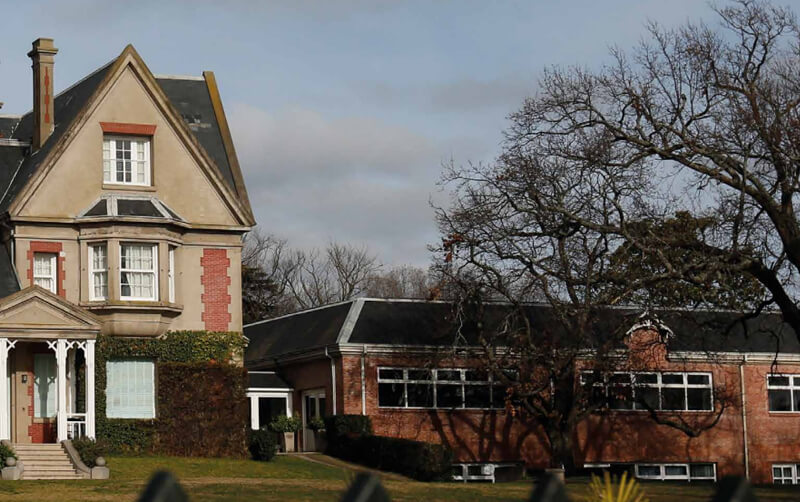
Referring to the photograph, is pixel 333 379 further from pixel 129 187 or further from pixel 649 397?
pixel 649 397

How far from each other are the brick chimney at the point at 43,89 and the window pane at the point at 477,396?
15953mm

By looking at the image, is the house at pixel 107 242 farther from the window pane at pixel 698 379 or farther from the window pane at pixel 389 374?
the window pane at pixel 698 379

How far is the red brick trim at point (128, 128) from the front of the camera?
36375mm

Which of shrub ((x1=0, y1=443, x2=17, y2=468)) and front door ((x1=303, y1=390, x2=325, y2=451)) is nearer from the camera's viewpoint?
shrub ((x1=0, y1=443, x2=17, y2=468))

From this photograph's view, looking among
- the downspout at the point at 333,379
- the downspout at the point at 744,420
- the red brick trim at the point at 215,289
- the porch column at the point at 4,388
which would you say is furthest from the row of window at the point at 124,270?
the downspout at the point at 744,420

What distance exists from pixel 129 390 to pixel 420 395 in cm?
1045

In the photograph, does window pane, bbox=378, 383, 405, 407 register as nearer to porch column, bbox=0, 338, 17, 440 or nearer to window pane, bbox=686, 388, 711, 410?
window pane, bbox=686, 388, 711, 410

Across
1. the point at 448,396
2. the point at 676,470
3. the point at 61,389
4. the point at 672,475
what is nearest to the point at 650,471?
the point at 672,475

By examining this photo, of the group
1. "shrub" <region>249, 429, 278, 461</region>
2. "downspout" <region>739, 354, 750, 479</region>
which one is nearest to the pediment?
"shrub" <region>249, 429, 278, 461</region>

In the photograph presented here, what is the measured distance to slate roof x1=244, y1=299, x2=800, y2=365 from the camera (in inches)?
1619

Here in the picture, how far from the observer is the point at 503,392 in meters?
43.0

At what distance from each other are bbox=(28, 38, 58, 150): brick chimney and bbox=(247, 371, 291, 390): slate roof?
11.4 m

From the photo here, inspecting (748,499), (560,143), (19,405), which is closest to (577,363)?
(560,143)

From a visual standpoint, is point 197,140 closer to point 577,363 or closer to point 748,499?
point 577,363
